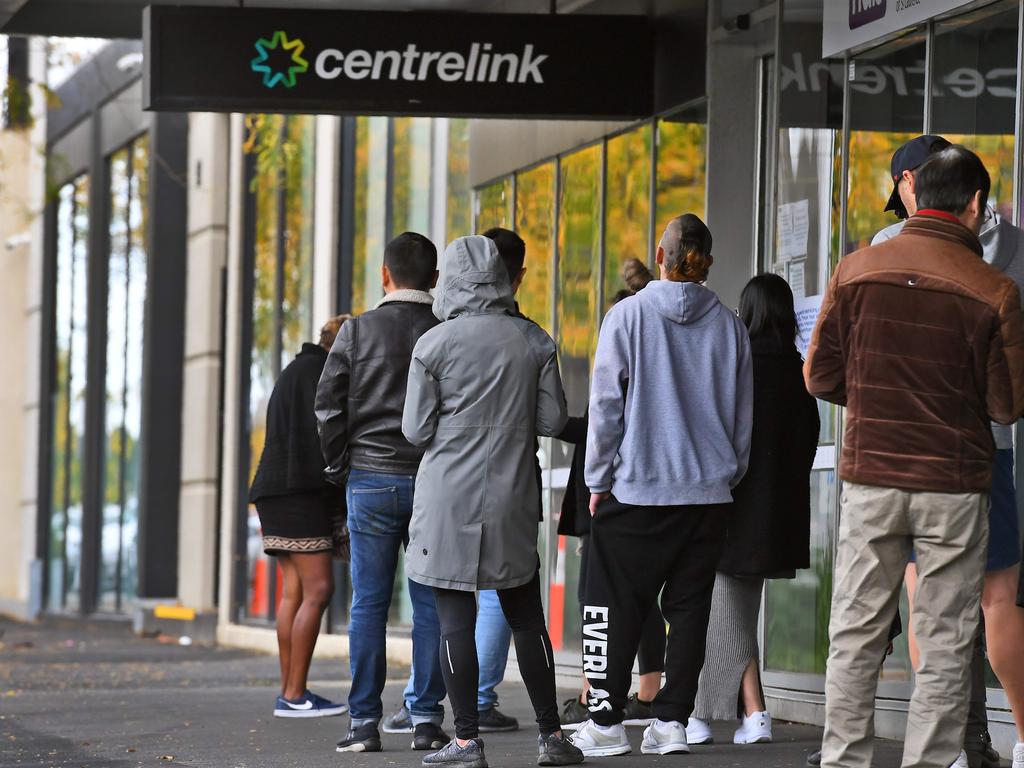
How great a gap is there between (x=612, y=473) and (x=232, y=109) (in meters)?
3.59

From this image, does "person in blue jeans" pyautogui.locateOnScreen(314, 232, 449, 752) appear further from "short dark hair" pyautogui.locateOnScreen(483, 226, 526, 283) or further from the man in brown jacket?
the man in brown jacket

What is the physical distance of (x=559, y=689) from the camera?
11.0 meters

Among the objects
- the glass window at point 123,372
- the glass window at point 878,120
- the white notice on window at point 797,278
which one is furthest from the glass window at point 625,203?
the glass window at point 123,372

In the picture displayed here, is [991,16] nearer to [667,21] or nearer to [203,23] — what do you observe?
[667,21]

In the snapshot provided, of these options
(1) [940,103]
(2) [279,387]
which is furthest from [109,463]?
(1) [940,103]

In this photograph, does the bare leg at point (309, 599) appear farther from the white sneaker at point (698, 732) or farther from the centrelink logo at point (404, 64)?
the centrelink logo at point (404, 64)

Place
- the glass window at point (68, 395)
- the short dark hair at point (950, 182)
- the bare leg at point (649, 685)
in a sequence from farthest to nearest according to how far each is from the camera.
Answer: the glass window at point (68, 395) < the bare leg at point (649, 685) < the short dark hair at point (950, 182)

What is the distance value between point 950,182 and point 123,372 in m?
17.1

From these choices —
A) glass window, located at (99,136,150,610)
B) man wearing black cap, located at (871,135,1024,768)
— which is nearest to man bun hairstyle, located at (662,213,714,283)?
man wearing black cap, located at (871,135,1024,768)

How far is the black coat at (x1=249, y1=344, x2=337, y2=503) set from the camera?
8.88 m

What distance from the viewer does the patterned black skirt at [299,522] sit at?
8.96 m

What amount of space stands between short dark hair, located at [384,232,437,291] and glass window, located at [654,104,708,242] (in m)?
2.76

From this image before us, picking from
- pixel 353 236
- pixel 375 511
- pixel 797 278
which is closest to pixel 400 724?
pixel 375 511

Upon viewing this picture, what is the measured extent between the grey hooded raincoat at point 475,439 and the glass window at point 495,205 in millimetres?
5753
